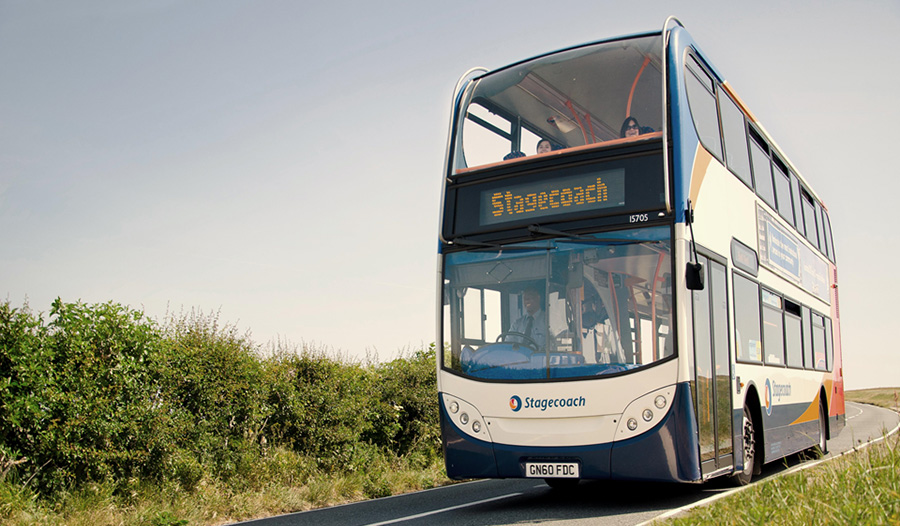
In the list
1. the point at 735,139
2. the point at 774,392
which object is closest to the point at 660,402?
the point at 774,392

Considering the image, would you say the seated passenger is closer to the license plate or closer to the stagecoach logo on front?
the stagecoach logo on front

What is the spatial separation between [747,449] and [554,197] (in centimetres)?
438

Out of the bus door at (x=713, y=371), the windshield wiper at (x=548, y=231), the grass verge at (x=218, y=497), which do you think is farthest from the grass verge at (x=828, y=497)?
the grass verge at (x=218, y=497)

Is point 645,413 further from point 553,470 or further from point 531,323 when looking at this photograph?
point 531,323

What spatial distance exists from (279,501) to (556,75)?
679 centimetres

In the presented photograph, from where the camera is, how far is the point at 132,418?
369 inches

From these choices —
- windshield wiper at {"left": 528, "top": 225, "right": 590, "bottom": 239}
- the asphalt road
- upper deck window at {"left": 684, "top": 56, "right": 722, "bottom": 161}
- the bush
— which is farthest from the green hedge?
upper deck window at {"left": 684, "top": 56, "right": 722, "bottom": 161}

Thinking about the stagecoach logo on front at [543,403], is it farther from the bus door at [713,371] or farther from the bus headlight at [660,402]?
the bus door at [713,371]

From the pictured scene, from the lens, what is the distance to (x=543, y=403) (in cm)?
859

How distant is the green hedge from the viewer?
8.63 metres

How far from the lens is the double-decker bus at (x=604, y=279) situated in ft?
27.2

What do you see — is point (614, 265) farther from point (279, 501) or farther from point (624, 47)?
point (279, 501)

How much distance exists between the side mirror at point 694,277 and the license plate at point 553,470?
Result: 2.24 m

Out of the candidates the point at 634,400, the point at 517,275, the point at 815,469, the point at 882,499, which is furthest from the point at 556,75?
the point at 882,499
